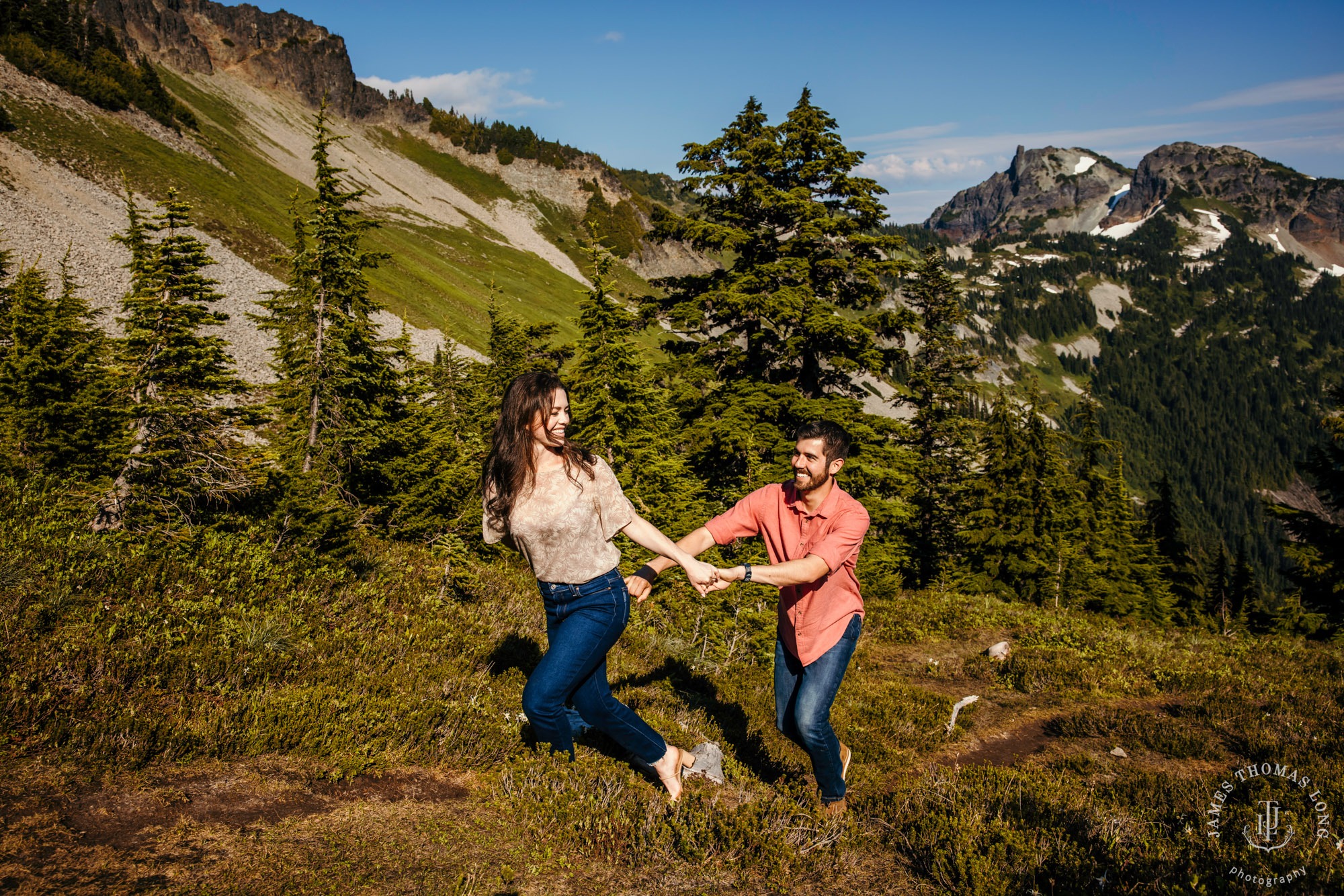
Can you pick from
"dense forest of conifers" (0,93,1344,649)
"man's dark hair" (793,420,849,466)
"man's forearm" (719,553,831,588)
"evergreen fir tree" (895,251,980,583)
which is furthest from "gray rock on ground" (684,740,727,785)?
"evergreen fir tree" (895,251,980,583)

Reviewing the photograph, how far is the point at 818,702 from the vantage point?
4.29 meters

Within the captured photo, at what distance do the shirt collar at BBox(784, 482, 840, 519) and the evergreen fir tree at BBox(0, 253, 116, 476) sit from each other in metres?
11.0

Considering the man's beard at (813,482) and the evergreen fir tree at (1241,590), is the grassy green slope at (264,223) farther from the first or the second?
the evergreen fir tree at (1241,590)

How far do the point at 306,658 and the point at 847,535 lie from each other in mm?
4471

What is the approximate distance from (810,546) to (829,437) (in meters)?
0.78

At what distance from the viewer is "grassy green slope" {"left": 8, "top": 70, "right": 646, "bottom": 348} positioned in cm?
4731

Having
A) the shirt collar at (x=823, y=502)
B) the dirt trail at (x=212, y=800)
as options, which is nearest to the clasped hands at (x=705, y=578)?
the shirt collar at (x=823, y=502)

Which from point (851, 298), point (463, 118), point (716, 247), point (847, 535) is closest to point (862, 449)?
point (851, 298)

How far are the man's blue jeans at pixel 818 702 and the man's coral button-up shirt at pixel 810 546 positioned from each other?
7 centimetres

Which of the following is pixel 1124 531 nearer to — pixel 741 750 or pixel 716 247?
pixel 716 247

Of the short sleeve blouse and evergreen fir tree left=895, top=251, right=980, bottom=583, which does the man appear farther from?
evergreen fir tree left=895, top=251, right=980, bottom=583

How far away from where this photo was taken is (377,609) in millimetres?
7000

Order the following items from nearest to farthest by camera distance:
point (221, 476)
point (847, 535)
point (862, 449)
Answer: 1. point (847, 535)
2. point (221, 476)
3. point (862, 449)

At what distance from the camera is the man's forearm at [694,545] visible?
14.6 feet
